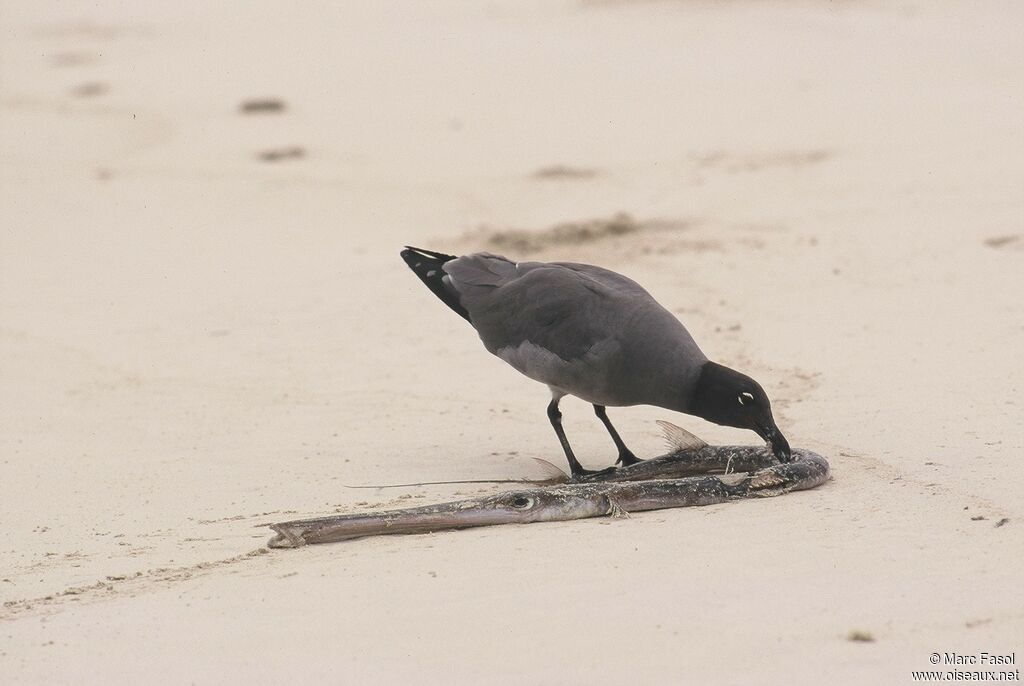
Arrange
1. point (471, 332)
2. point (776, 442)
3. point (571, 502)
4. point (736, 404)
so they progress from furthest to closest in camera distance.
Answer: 1. point (471, 332)
2. point (736, 404)
3. point (776, 442)
4. point (571, 502)

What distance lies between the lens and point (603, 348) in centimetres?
694

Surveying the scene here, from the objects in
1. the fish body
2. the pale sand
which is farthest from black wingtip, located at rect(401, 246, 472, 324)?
the fish body

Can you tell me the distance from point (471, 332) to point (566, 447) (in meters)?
2.84

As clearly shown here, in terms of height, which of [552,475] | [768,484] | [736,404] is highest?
[736,404]

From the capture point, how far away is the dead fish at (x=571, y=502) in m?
5.86

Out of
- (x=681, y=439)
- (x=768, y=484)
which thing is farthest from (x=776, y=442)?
(x=681, y=439)

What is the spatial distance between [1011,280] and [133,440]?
5915 millimetres

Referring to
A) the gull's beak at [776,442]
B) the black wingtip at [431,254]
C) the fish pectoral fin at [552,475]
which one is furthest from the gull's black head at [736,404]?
the black wingtip at [431,254]

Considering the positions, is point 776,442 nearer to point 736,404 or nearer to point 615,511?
point 736,404

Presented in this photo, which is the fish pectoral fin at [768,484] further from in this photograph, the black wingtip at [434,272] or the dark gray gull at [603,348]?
the black wingtip at [434,272]

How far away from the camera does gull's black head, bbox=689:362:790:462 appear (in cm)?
657

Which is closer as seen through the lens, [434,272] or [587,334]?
[587,334]

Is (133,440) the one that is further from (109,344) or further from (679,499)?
(679,499)

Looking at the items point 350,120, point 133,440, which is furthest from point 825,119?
point 133,440
